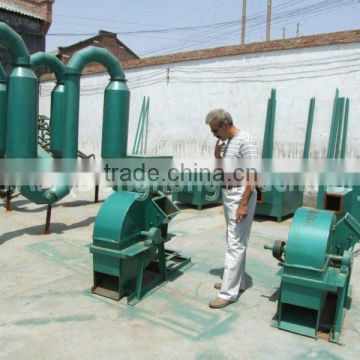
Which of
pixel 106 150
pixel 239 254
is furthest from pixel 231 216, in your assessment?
pixel 106 150

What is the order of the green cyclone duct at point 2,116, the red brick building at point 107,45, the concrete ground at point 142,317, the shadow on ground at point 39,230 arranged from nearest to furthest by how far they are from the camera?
the concrete ground at point 142,317, the green cyclone duct at point 2,116, the shadow on ground at point 39,230, the red brick building at point 107,45

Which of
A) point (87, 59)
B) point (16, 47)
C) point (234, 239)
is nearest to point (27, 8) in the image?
point (87, 59)

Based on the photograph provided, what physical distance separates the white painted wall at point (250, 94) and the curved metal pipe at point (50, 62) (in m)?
4.18

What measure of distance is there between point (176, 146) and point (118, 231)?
692cm

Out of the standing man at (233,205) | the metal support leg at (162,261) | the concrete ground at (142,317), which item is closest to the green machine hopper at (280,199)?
the concrete ground at (142,317)

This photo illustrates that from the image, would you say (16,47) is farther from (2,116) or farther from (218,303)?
(218,303)

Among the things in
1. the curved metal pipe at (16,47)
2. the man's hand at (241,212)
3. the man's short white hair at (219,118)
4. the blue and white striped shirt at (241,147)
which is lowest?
the man's hand at (241,212)

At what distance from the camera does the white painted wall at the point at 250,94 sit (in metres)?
7.52

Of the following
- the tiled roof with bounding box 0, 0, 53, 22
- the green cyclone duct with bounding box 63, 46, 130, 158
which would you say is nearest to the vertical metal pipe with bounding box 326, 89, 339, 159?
the green cyclone duct with bounding box 63, 46, 130, 158

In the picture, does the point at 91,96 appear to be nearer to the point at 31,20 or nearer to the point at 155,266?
the point at 31,20

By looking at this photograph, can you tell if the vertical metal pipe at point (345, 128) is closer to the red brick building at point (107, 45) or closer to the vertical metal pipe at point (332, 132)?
the vertical metal pipe at point (332, 132)

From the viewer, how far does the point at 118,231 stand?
11.4 ft

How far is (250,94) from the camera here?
28.7 feet

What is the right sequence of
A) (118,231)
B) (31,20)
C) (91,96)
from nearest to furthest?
(118,231)
(91,96)
(31,20)
